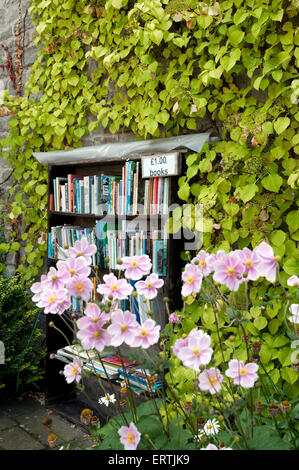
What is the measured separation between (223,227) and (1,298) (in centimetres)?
192

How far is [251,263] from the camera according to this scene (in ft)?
3.54

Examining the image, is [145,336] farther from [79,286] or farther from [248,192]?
[248,192]

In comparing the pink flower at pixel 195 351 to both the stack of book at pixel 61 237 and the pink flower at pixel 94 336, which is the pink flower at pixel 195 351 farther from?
the stack of book at pixel 61 237

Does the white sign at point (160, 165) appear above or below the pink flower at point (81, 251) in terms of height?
above

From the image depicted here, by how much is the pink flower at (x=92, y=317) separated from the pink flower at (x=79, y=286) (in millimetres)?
51

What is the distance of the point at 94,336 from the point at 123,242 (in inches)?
67.8

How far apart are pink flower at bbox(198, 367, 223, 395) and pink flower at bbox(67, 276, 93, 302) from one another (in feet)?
1.10

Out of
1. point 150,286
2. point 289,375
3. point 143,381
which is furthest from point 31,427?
point 150,286

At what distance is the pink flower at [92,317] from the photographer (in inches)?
41.3

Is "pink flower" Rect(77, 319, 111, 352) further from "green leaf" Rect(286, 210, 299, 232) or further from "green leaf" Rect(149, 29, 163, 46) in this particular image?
"green leaf" Rect(149, 29, 163, 46)

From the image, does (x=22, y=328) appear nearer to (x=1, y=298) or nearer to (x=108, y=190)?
(x=1, y=298)

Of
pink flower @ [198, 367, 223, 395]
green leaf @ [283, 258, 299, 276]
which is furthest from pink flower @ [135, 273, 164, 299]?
green leaf @ [283, 258, 299, 276]

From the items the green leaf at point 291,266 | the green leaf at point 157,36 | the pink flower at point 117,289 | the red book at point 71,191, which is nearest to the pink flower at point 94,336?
the pink flower at point 117,289

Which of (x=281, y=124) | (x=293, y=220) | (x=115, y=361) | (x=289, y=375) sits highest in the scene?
(x=281, y=124)
